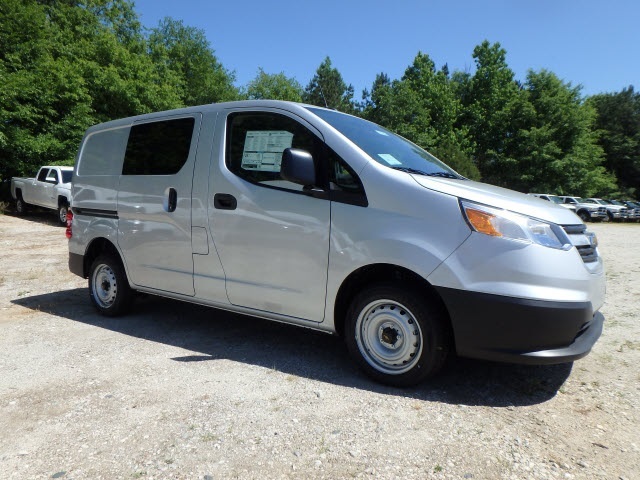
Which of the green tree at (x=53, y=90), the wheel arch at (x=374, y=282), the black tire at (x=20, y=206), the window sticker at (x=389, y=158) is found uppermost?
the green tree at (x=53, y=90)

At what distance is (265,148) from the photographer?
365cm

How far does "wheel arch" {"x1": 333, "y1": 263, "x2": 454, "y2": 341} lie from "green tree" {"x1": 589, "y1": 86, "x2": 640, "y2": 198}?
51.1m

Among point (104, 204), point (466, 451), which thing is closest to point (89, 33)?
point (104, 204)

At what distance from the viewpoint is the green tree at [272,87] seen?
164 feet

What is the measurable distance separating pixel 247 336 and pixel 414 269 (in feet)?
6.65

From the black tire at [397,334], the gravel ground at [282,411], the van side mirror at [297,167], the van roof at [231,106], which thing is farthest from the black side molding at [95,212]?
the black tire at [397,334]

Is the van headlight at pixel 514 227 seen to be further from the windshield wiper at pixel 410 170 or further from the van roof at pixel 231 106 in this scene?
the van roof at pixel 231 106

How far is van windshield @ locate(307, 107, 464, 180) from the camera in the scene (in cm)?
335

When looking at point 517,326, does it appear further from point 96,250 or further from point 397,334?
point 96,250

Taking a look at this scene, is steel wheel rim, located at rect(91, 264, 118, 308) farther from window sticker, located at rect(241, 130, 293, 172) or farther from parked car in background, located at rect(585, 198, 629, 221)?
parked car in background, located at rect(585, 198, 629, 221)

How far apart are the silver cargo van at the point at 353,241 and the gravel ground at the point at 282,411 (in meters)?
0.37

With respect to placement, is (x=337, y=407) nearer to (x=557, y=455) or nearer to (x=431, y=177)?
(x=557, y=455)

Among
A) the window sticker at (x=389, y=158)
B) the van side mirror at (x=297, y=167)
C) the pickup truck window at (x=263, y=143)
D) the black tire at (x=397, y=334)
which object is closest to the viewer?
the black tire at (x=397, y=334)

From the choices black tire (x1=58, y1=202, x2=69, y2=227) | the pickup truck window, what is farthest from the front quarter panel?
black tire (x1=58, y1=202, x2=69, y2=227)
